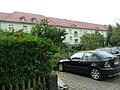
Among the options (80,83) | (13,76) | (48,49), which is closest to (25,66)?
(13,76)

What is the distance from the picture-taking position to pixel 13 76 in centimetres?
438

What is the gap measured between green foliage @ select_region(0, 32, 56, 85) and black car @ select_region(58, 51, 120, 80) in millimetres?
4030

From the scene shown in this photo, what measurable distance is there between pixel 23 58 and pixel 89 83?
14.7ft

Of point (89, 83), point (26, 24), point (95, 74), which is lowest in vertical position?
point (89, 83)

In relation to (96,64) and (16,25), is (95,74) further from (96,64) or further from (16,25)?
(16,25)

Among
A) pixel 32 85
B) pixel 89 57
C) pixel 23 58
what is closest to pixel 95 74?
pixel 89 57

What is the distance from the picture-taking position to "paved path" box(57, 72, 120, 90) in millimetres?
7555

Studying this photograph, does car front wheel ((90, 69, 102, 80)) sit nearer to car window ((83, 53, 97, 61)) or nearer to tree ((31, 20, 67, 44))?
car window ((83, 53, 97, 61))

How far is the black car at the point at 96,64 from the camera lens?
867cm

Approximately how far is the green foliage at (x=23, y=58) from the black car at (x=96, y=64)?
403 cm

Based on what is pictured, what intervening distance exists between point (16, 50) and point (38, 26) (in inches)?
949

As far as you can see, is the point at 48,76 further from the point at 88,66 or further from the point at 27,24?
the point at 27,24

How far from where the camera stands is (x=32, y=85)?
499cm

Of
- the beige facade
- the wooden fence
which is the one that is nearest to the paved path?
the wooden fence
